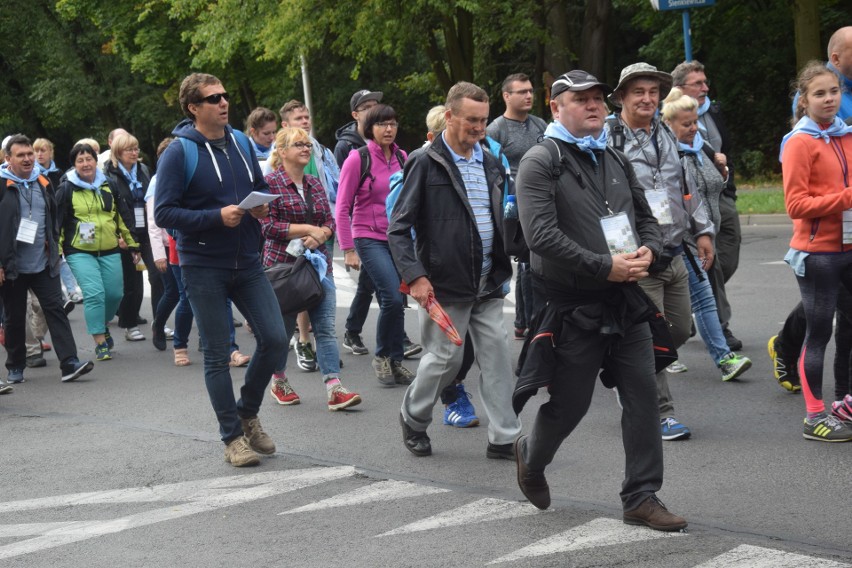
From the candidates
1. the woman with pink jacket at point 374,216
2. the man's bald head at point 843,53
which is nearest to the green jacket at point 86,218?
the woman with pink jacket at point 374,216

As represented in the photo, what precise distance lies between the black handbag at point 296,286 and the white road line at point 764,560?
4.00 metres

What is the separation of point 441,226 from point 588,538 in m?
2.06

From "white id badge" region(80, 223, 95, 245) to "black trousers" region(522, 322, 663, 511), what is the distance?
6.72 metres

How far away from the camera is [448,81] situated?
27.2 metres

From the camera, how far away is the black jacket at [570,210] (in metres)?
5.15

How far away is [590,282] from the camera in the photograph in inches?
206

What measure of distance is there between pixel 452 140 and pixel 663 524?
2.45 metres

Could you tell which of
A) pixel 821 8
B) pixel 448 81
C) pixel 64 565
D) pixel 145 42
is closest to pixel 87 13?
pixel 145 42

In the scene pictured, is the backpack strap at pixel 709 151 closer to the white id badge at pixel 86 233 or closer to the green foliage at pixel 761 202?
the white id badge at pixel 86 233

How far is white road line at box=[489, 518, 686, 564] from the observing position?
5.01 m

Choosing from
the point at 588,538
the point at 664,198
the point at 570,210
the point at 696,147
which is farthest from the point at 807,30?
the point at 588,538

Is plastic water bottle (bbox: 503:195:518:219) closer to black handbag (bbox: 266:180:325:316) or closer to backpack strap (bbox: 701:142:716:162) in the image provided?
black handbag (bbox: 266:180:325:316)

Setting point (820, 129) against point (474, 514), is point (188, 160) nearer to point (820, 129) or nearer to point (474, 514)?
point (474, 514)

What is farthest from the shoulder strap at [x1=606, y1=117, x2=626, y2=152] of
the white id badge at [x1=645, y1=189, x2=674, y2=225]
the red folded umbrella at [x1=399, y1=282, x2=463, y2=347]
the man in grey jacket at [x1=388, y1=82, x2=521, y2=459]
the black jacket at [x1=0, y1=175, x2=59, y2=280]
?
the black jacket at [x1=0, y1=175, x2=59, y2=280]
